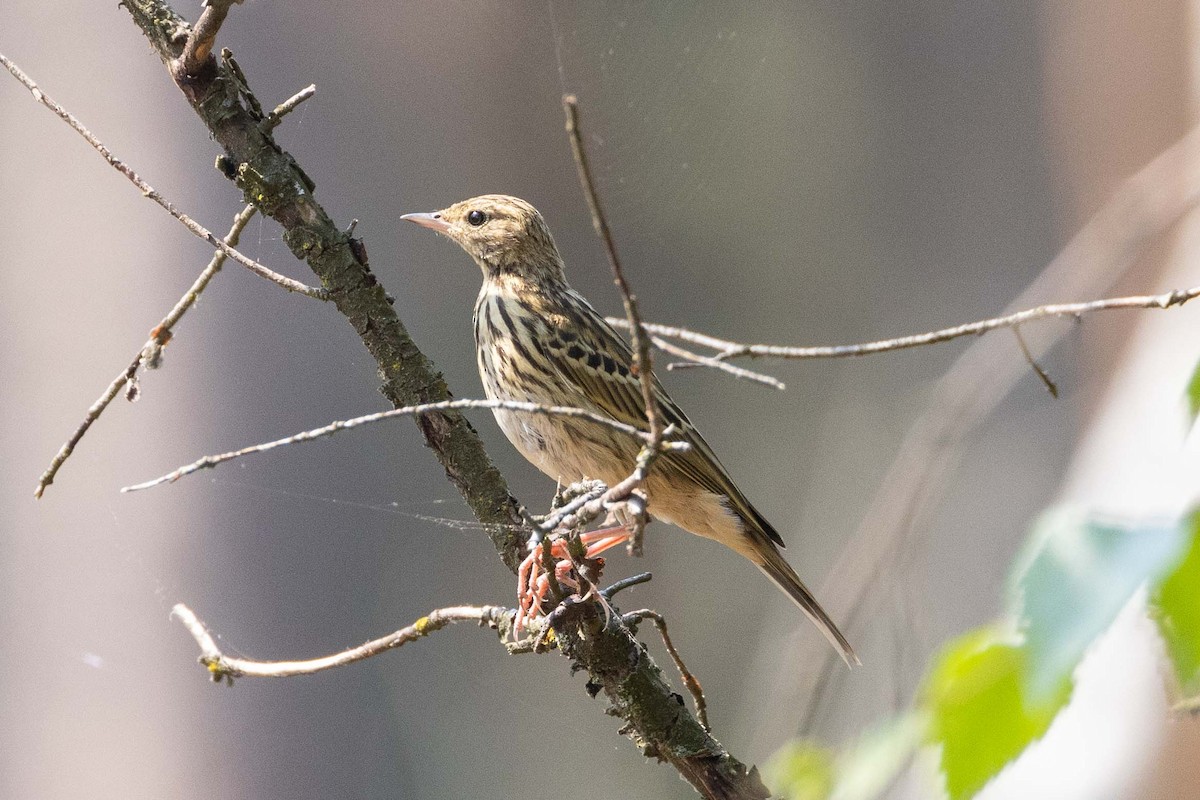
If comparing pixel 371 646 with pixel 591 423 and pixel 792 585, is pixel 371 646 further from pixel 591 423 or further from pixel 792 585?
pixel 792 585

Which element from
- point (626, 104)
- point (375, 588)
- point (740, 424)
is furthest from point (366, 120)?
point (740, 424)

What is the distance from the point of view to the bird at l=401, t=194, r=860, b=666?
118 inches

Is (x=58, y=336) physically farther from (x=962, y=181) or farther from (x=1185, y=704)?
(x=962, y=181)

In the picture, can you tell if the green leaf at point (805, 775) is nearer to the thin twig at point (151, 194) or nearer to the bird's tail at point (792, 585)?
the thin twig at point (151, 194)

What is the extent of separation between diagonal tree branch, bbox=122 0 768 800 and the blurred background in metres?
0.54

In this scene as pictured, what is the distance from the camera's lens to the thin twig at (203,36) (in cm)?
173

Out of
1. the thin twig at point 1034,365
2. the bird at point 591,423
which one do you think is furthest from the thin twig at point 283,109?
the bird at point 591,423

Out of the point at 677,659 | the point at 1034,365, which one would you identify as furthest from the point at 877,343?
the point at 677,659

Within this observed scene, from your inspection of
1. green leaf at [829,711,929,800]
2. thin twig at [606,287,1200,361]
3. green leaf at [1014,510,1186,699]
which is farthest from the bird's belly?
green leaf at [1014,510,1186,699]

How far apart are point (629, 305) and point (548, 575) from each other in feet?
2.21

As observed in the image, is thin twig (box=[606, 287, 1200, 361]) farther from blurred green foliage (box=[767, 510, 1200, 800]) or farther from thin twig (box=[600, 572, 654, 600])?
thin twig (box=[600, 572, 654, 600])

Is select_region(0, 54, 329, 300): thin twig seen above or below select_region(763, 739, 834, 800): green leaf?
above

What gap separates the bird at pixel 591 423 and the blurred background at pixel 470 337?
12.8 inches

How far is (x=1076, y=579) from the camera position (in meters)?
0.69
